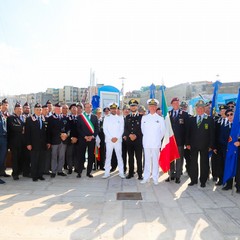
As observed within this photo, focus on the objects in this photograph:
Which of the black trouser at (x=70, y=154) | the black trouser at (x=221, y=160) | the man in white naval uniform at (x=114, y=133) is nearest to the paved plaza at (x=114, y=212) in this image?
the black trouser at (x=221, y=160)

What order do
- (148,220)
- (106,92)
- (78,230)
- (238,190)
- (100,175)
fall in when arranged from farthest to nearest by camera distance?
1. (106,92)
2. (100,175)
3. (238,190)
4. (148,220)
5. (78,230)

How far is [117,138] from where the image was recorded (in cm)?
725

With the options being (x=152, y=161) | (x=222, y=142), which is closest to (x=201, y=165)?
(x=222, y=142)

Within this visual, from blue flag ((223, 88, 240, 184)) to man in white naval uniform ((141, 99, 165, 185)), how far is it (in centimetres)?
154

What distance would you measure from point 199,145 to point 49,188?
3469 mm

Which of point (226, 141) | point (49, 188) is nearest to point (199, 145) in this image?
point (226, 141)

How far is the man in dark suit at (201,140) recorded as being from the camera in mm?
6379

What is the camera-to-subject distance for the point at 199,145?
21.0 ft

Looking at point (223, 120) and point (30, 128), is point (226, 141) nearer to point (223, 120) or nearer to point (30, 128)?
point (223, 120)

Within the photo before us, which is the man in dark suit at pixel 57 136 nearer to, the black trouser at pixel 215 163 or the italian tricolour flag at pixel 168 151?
the italian tricolour flag at pixel 168 151

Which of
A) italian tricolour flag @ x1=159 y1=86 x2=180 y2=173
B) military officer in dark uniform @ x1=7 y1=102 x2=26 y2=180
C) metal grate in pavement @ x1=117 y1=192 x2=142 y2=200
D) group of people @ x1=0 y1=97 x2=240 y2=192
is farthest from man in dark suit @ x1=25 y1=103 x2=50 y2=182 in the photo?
italian tricolour flag @ x1=159 y1=86 x2=180 y2=173

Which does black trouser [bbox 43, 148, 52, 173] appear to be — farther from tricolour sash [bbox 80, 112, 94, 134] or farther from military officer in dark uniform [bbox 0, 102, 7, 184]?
tricolour sash [bbox 80, 112, 94, 134]

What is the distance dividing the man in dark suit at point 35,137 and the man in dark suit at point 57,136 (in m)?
0.25

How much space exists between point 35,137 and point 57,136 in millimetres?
611
